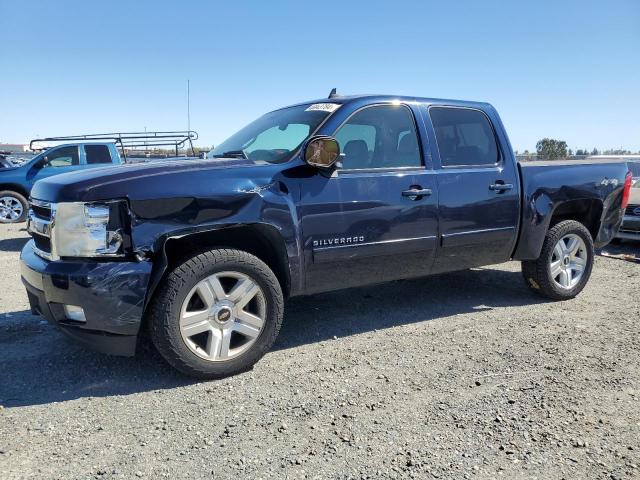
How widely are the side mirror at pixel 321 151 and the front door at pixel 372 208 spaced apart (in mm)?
139

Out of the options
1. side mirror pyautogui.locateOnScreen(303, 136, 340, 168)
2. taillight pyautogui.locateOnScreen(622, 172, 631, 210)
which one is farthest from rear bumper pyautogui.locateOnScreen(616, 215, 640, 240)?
side mirror pyautogui.locateOnScreen(303, 136, 340, 168)

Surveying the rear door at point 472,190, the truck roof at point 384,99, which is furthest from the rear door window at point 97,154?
the rear door at point 472,190

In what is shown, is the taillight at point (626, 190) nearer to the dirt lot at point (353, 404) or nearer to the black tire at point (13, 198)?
the dirt lot at point (353, 404)

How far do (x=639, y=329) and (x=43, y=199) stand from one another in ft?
15.4

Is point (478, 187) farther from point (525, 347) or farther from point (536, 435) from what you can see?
point (536, 435)

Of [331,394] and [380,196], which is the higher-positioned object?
[380,196]

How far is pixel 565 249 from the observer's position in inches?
201

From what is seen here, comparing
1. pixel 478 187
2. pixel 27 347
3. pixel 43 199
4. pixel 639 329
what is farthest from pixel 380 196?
pixel 27 347

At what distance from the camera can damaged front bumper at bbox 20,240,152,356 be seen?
112 inches

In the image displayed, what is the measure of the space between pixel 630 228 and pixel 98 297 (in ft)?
26.6

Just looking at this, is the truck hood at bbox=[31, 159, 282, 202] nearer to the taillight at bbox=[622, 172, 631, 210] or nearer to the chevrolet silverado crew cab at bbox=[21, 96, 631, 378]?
the chevrolet silverado crew cab at bbox=[21, 96, 631, 378]

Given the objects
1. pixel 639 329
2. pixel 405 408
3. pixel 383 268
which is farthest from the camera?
pixel 639 329

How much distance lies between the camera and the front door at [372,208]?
11.6 ft

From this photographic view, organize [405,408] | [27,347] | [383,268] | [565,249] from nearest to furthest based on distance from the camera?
[405,408]
[27,347]
[383,268]
[565,249]
